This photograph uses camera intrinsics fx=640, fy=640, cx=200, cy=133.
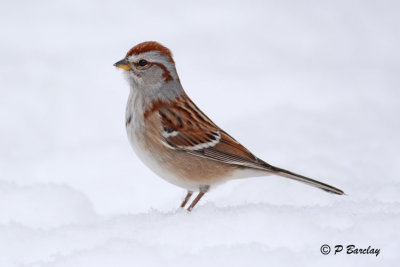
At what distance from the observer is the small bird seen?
4.88m

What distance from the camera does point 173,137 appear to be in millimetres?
4953

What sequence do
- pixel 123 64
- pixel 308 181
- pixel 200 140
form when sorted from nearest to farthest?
pixel 308 181 < pixel 200 140 < pixel 123 64

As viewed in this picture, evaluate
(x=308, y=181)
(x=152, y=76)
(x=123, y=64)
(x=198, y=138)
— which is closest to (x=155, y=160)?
(x=198, y=138)

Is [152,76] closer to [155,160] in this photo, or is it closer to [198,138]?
[198,138]

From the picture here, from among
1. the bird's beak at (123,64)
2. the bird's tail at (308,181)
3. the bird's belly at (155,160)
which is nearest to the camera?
the bird's tail at (308,181)

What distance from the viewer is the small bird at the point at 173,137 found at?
4.88 m

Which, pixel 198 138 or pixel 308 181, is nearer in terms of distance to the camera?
pixel 308 181

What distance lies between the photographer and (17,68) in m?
8.85

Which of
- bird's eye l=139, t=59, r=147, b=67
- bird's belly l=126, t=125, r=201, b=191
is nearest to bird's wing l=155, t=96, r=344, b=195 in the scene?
bird's belly l=126, t=125, r=201, b=191

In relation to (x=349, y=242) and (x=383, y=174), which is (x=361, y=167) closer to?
(x=383, y=174)

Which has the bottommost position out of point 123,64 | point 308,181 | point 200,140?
point 308,181

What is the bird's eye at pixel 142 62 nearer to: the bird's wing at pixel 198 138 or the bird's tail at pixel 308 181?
the bird's wing at pixel 198 138

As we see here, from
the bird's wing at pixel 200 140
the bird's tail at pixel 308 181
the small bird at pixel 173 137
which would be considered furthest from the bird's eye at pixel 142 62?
the bird's tail at pixel 308 181

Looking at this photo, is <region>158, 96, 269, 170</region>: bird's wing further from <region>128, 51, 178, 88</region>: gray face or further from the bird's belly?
<region>128, 51, 178, 88</region>: gray face
